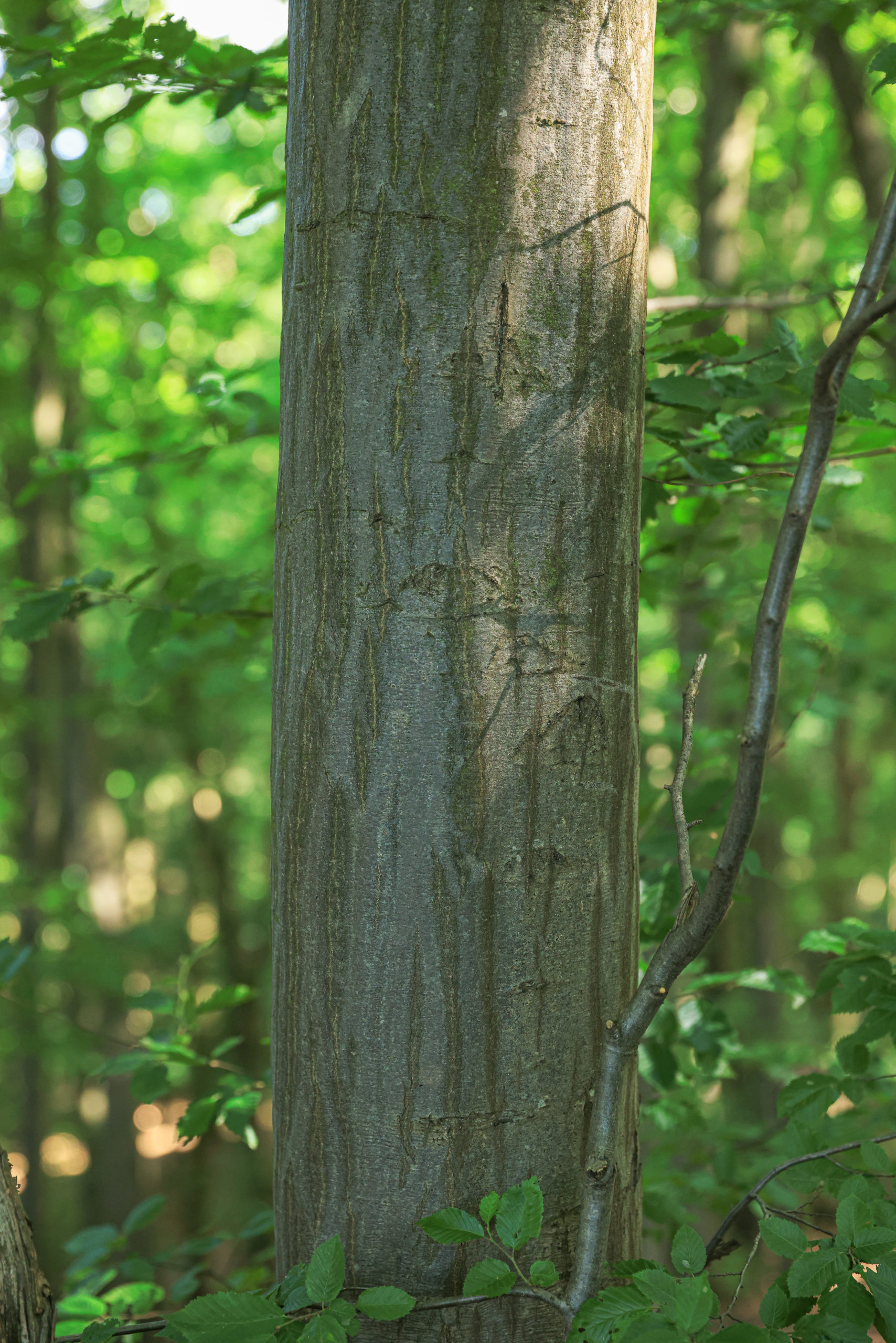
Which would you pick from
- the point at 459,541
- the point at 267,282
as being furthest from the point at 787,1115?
the point at 267,282

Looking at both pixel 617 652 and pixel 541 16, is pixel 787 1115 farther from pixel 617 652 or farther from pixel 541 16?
pixel 541 16

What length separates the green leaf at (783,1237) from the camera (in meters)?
1.08

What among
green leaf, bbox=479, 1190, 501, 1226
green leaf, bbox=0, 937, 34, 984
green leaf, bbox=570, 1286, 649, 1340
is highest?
green leaf, bbox=479, 1190, 501, 1226

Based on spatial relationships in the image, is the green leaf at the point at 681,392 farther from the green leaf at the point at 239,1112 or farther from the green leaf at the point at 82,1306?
the green leaf at the point at 82,1306

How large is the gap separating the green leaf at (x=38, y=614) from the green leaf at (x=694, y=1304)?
1.65 metres

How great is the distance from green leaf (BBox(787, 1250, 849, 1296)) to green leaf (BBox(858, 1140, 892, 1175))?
0.20 m

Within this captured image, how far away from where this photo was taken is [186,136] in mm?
12609

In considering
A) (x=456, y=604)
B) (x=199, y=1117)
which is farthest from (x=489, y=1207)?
(x=199, y=1117)

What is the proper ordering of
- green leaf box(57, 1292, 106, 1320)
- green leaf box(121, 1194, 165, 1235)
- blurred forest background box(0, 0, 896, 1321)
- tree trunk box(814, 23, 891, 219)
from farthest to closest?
tree trunk box(814, 23, 891, 219), green leaf box(121, 1194, 165, 1235), blurred forest background box(0, 0, 896, 1321), green leaf box(57, 1292, 106, 1320)

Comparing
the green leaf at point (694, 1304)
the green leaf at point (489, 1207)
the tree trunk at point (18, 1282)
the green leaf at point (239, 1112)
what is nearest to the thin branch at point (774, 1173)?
the green leaf at point (694, 1304)

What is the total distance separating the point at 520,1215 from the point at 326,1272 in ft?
0.70

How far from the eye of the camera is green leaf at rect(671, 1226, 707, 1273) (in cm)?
104

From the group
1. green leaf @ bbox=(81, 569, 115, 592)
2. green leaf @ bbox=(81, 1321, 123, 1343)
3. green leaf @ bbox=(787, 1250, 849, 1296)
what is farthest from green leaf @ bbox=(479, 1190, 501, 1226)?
green leaf @ bbox=(81, 569, 115, 592)

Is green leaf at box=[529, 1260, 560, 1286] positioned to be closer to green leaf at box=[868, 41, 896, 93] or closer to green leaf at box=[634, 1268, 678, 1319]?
green leaf at box=[634, 1268, 678, 1319]
